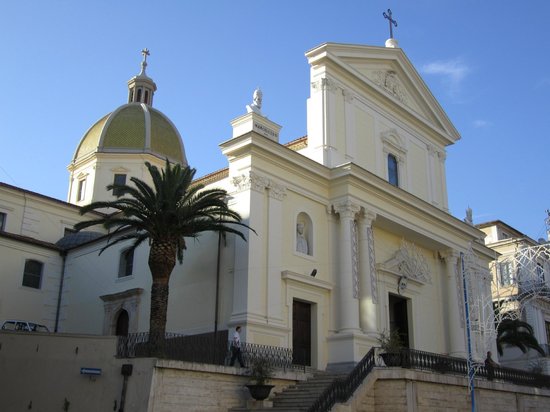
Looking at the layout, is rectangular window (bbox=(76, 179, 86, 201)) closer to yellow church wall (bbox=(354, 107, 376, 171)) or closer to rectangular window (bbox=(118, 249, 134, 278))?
rectangular window (bbox=(118, 249, 134, 278))

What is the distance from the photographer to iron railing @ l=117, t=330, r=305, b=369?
55.7ft

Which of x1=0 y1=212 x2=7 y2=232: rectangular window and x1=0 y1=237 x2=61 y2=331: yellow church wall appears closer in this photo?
x1=0 y1=237 x2=61 y2=331: yellow church wall

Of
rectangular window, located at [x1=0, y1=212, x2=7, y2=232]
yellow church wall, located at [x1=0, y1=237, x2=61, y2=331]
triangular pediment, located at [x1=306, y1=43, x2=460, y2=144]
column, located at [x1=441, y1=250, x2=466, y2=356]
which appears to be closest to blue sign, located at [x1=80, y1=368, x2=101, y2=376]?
yellow church wall, located at [x1=0, y1=237, x2=61, y2=331]

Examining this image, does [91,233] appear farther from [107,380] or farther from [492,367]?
[492,367]

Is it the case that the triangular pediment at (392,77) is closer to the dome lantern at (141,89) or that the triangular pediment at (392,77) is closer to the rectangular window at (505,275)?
the rectangular window at (505,275)

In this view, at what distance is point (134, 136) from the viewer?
1687 inches

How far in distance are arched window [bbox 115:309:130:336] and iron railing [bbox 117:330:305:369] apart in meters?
6.80

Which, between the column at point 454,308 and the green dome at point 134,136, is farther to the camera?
the green dome at point 134,136

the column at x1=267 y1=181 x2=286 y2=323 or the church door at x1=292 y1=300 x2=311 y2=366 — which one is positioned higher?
the column at x1=267 y1=181 x2=286 y2=323

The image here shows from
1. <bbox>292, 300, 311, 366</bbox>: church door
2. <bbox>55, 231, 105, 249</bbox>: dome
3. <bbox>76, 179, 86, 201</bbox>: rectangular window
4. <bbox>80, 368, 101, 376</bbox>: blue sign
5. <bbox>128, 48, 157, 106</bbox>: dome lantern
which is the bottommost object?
<bbox>80, 368, 101, 376</bbox>: blue sign

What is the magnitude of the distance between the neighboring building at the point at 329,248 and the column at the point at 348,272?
51 mm

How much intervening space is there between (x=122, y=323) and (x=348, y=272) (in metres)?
9.94

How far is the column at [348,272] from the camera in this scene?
2331 cm

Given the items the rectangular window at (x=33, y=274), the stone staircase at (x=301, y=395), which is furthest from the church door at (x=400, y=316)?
the rectangular window at (x=33, y=274)
